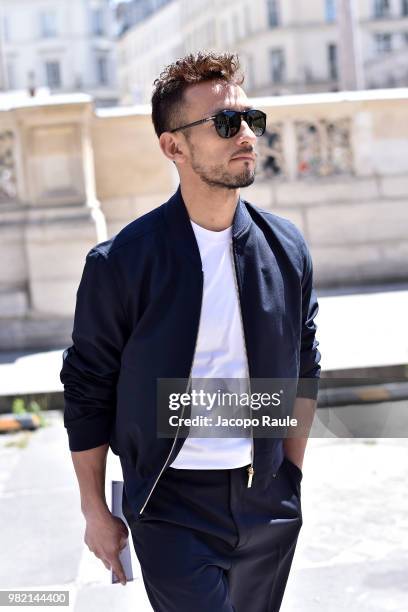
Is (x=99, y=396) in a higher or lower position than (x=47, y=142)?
lower

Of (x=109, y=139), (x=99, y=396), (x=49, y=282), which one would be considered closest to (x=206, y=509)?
(x=99, y=396)

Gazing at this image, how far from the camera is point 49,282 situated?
→ 9328 millimetres

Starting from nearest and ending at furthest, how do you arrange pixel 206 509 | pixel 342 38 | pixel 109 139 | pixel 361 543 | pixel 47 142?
pixel 206 509 < pixel 361 543 < pixel 47 142 < pixel 109 139 < pixel 342 38

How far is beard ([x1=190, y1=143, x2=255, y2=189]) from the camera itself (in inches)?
102

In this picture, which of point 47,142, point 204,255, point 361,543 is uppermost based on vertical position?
point 47,142

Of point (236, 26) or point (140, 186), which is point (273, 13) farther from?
point (140, 186)

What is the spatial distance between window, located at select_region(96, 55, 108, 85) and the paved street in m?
95.9

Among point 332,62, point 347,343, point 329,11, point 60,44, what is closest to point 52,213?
point 347,343

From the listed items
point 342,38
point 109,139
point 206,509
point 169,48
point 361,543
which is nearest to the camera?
point 206,509

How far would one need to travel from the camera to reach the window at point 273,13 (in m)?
84.0

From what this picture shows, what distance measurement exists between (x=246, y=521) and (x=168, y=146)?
3.07 ft

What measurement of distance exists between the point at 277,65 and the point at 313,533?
269 ft

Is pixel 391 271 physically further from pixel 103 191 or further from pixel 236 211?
pixel 236 211

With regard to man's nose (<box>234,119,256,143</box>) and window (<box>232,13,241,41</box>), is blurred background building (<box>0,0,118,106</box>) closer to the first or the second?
window (<box>232,13,241,41</box>)
